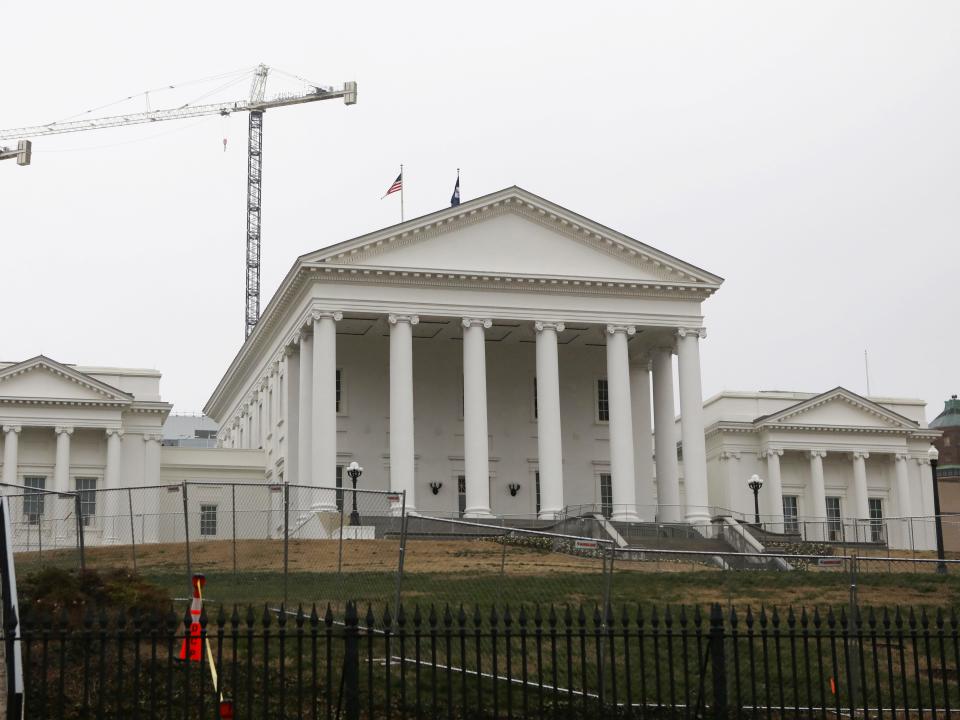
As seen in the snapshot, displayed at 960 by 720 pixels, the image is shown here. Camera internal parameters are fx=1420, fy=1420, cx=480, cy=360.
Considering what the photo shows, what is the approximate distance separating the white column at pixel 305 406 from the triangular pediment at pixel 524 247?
16.3ft

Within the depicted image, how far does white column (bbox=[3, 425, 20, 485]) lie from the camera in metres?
62.4

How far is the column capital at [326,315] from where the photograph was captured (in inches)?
2144

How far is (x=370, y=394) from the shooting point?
201 ft

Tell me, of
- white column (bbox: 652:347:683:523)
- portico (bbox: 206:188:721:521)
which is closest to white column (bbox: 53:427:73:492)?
portico (bbox: 206:188:721:521)

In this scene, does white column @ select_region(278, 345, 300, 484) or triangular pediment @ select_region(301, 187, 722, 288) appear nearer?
triangular pediment @ select_region(301, 187, 722, 288)

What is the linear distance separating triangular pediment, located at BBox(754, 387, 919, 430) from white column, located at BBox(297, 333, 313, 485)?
24653 mm

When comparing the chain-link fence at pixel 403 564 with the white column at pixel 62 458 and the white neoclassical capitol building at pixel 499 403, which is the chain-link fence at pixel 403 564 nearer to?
the white neoclassical capitol building at pixel 499 403

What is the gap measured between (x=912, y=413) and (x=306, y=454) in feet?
120

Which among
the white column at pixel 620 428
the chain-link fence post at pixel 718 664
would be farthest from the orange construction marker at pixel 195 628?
the white column at pixel 620 428

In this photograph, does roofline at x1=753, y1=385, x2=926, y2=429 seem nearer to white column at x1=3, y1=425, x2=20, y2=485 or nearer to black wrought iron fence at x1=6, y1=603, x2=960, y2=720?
white column at x1=3, y1=425, x2=20, y2=485

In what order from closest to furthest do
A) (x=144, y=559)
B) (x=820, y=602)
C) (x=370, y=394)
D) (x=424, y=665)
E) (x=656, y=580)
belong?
(x=424, y=665) < (x=820, y=602) < (x=656, y=580) < (x=144, y=559) < (x=370, y=394)

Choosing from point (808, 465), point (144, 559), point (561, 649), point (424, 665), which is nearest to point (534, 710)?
point (424, 665)

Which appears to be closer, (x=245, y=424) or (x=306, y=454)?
(x=306, y=454)

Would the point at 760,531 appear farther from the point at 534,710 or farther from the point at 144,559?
the point at 534,710
